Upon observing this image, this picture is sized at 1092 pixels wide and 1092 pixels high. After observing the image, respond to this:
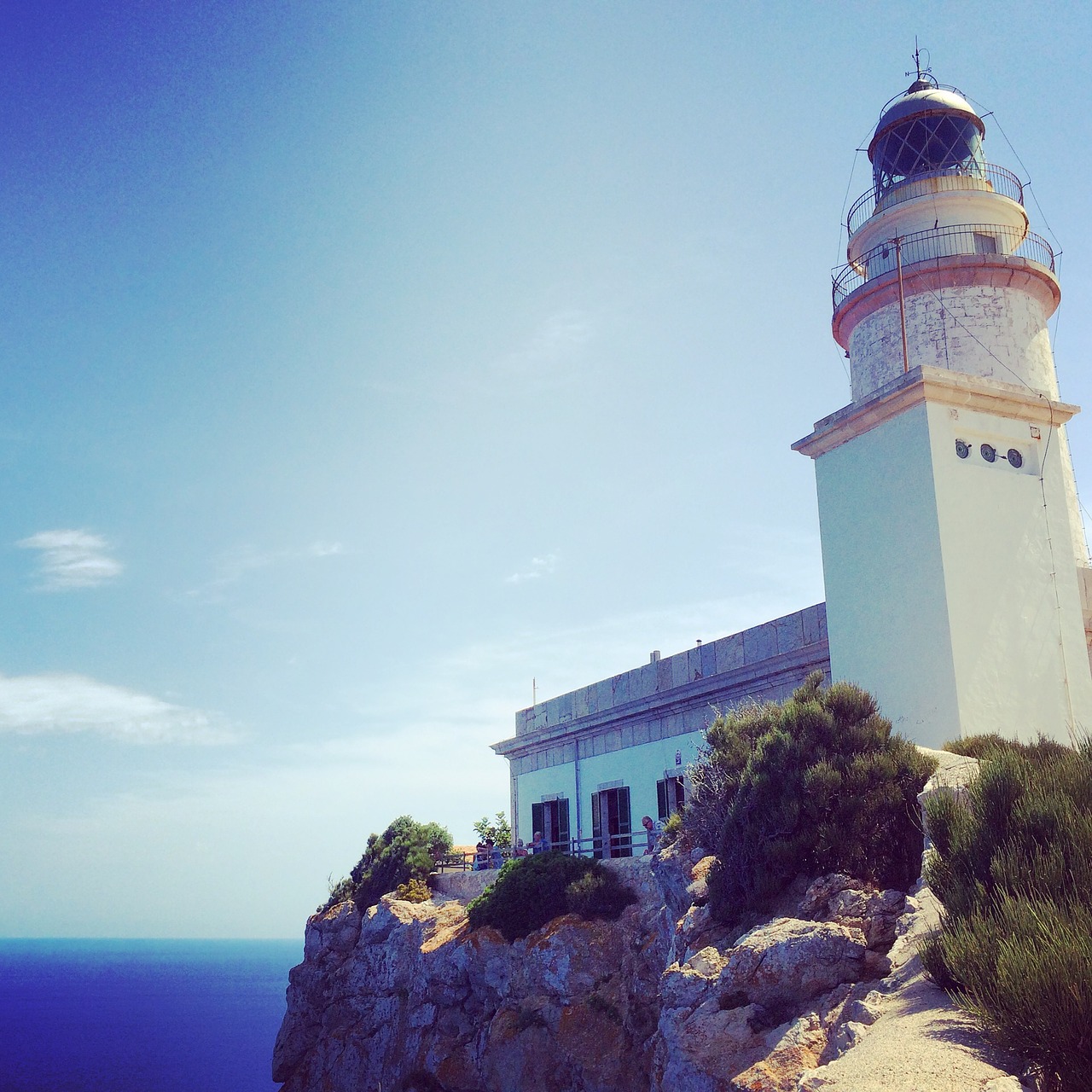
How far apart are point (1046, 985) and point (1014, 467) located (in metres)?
11.7

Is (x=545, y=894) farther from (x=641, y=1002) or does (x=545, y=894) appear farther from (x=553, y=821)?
(x=553, y=821)

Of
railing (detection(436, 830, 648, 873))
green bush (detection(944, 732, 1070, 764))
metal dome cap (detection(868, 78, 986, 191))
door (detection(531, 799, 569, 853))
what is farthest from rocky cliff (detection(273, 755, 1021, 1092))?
metal dome cap (detection(868, 78, 986, 191))

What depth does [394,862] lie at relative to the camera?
26562mm

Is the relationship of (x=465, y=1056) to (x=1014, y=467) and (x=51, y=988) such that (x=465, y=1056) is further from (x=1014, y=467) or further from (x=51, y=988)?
(x=51, y=988)

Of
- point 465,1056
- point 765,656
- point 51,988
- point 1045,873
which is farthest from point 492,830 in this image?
point 51,988

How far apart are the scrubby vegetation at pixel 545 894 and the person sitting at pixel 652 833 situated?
0.99 m

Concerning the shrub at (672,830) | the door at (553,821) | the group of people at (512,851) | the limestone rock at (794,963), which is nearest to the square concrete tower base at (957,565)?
the shrub at (672,830)

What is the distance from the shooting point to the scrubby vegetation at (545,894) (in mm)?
17938

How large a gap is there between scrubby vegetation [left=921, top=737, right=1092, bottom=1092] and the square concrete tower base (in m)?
4.48

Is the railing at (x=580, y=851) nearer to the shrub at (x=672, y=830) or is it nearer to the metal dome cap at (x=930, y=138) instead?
the shrub at (x=672, y=830)

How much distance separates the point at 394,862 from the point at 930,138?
22906mm

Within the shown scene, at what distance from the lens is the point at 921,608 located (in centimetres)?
1477

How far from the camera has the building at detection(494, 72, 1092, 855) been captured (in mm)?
14695

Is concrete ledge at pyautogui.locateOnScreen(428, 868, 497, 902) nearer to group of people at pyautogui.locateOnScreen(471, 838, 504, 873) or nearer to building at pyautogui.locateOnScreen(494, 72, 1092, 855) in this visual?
group of people at pyautogui.locateOnScreen(471, 838, 504, 873)
